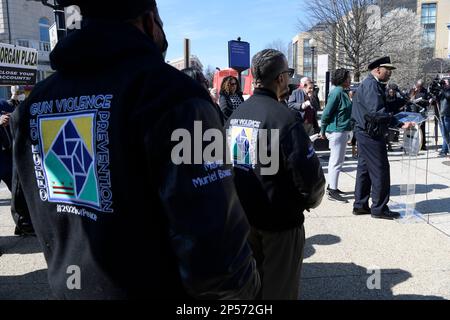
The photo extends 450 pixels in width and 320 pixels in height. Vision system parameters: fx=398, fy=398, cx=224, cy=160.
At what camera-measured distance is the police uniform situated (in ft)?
16.3

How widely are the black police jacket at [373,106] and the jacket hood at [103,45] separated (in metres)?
4.35

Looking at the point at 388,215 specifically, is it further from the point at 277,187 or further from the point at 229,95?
the point at 277,187

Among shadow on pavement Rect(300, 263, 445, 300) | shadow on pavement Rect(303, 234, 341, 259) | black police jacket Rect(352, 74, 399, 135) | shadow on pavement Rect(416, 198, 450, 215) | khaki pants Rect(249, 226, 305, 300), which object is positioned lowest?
shadow on pavement Rect(300, 263, 445, 300)

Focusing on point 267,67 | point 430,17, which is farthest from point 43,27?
point 430,17

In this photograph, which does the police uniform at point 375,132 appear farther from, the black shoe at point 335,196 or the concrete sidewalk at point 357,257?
the black shoe at point 335,196

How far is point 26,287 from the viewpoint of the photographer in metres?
3.55

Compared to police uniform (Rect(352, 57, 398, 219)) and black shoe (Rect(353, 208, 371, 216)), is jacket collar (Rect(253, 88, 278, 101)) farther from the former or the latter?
black shoe (Rect(353, 208, 371, 216))

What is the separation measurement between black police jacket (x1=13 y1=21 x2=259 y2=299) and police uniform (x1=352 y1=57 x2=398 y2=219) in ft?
13.9

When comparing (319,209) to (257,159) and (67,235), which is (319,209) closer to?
(257,159)

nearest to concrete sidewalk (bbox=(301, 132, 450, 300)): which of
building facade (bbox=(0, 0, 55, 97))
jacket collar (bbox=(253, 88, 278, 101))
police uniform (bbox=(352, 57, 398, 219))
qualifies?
police uniform (bbox=(352, 57, 398, 219))
